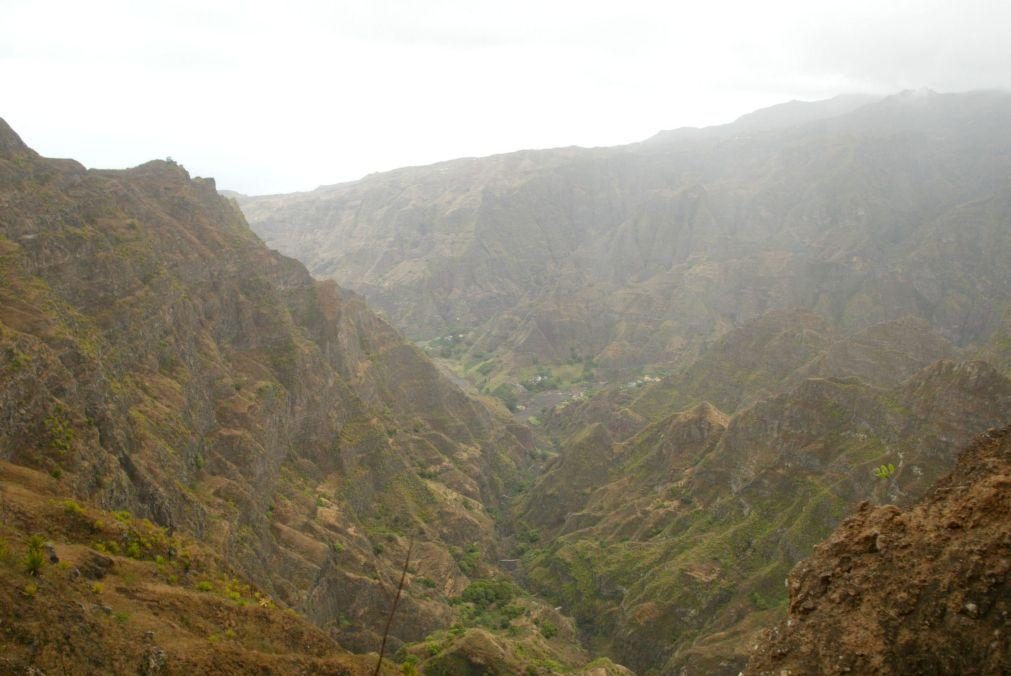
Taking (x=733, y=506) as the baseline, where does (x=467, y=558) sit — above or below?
below

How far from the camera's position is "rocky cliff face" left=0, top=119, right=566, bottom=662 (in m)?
43.0

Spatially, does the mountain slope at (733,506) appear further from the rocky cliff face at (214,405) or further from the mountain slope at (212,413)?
the rocky cliff face at (214,405)

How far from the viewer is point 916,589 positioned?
853 inches

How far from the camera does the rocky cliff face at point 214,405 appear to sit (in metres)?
43.0

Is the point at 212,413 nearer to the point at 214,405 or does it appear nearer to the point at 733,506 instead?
the point at 214,405

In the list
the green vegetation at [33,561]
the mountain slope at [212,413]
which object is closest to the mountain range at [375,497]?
the green vegetation at [33,561]

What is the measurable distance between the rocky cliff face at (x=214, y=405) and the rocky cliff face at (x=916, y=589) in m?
26.9

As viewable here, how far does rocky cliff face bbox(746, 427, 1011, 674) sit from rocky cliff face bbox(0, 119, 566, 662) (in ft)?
88.3

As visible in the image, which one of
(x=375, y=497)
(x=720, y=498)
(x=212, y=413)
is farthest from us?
(x=720, y=498)

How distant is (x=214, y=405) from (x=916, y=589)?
61567mm

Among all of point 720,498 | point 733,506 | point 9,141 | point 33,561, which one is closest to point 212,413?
point 9,141

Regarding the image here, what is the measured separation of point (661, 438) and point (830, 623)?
8685cm


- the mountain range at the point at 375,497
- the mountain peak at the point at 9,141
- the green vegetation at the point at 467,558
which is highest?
the mountain peak at the point at 9,141

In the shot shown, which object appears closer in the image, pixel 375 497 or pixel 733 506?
pixel 733 506
